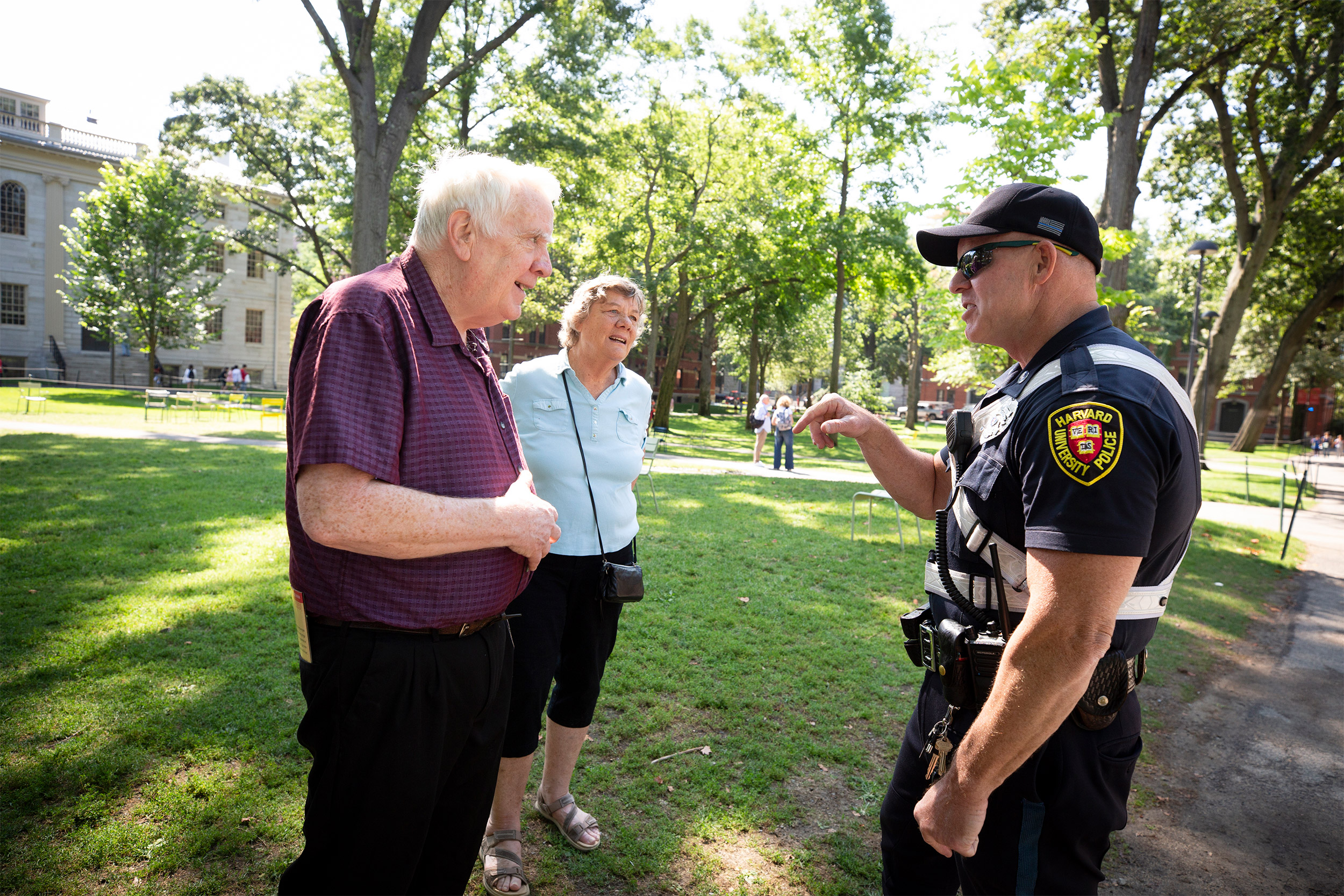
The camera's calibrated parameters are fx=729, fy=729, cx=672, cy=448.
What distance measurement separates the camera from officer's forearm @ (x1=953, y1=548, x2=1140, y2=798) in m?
1.44

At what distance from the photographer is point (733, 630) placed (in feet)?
20.0

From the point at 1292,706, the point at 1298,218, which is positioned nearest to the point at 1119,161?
the point at 1292,706

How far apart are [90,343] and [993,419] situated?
5294 centimetres

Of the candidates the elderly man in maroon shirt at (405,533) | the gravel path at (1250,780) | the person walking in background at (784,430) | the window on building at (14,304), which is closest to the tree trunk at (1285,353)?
the person walking in background at (784,430)

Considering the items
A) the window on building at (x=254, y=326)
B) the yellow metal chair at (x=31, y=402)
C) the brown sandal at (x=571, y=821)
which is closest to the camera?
the brown sandal at (x=571, y=821)

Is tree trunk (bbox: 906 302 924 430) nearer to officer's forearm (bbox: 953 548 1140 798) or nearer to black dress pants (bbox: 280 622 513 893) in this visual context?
officer's forearm (bbox: 953 548 1140 798)

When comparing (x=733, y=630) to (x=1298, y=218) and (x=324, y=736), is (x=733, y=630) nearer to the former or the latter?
(x=324, y=736)

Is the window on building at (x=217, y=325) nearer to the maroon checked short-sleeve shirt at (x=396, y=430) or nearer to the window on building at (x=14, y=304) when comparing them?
the window on building at (x=14, y=304)

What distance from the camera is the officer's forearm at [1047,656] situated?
144 cm

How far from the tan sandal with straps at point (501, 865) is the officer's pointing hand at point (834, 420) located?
2.01 metres

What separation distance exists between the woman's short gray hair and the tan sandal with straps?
2094mm

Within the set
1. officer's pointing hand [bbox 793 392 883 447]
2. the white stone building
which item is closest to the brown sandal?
officer's pointing hand [bbox 793 392 883 447]

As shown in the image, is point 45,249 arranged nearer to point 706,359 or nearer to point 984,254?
point 706,359

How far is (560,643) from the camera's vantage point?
3016 mm
